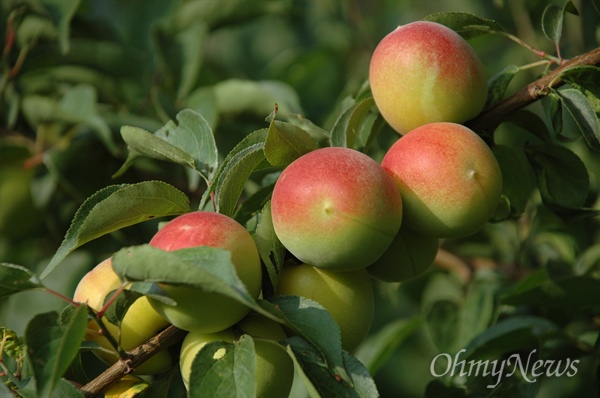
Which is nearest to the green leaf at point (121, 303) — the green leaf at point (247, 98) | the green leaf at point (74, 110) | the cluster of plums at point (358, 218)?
the cluster of plums at point (358, 218)

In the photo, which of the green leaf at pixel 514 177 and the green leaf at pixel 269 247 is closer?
the green leaf at pixel 269 247

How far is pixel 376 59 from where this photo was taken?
854 mm

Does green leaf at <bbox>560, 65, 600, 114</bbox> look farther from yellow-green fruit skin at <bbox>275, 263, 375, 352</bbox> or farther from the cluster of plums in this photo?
yellow-green fruit skin at <bbox>275, 263, 375, 352</bbox>

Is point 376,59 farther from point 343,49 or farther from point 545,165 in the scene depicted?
point 343,49

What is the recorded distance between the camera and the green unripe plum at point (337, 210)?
2.28ft

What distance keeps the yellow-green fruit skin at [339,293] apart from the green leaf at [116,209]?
151mm

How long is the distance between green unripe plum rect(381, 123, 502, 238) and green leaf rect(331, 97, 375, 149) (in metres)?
0.10

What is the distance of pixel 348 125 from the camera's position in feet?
2.84

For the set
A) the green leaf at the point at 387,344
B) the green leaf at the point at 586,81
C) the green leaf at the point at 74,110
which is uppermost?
the green leaf at the point at 586,81

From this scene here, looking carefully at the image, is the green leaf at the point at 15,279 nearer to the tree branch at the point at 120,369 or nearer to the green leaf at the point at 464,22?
the tree branch at the point at 120,369

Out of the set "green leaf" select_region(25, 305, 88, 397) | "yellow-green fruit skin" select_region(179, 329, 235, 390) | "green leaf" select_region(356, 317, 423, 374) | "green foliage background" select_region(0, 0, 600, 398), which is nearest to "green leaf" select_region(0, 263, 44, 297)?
"green leaf" select_region(25, 305, 88, 397)

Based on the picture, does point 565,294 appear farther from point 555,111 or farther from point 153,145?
point 153,145

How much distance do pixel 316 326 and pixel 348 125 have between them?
28 cm

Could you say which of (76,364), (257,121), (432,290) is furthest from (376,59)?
(432,290)
